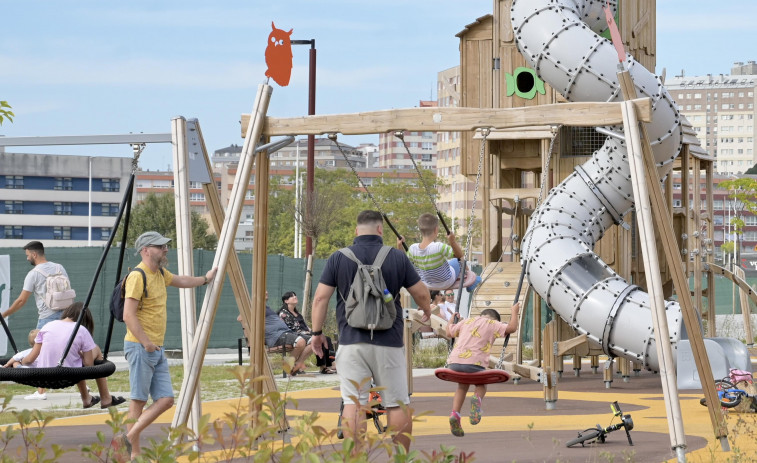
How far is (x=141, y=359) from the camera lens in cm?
977

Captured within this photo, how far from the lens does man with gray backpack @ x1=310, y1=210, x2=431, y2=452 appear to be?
29.7 ft

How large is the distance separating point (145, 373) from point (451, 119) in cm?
337

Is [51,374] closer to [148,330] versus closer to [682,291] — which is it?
[148,330]

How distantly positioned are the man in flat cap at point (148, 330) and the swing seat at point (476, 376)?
259 centimetres

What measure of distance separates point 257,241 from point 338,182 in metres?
78.8

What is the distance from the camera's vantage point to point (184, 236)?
1047 cm

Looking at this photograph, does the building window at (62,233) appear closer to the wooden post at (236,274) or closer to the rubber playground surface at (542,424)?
the rubber playground surface at (542,424)

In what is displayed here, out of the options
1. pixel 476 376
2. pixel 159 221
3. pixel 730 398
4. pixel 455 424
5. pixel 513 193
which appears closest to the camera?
pixel 455 424

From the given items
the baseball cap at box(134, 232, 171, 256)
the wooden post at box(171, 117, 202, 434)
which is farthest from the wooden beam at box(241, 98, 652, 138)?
the baseball cap at box(134, 232, 171, 256)

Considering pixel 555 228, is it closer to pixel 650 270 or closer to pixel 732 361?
pixel 732 361

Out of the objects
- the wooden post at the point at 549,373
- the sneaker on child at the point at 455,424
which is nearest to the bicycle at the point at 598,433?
the sneaker on child at the point at 455,424

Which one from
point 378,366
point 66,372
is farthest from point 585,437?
point 66,372

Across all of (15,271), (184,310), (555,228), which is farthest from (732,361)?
(15,271)

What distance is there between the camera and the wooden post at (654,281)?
382 inches
